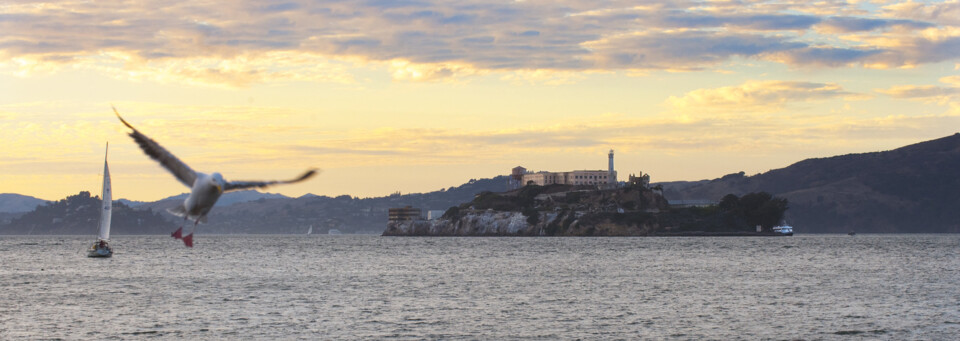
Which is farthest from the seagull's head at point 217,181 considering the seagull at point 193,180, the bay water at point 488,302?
the bay water at point 488,302

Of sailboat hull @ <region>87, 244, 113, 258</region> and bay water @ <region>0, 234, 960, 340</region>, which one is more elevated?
sailboat hull @ <region>87, 244, 113, 258</region>

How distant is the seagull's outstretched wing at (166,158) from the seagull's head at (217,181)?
0.44m

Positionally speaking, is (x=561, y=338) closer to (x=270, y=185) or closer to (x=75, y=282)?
(x=270, y=185)

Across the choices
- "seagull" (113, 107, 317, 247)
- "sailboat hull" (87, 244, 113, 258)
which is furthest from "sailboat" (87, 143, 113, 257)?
"seagull" (113, 107, 317, 247)

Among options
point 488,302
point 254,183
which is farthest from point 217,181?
point 488,302

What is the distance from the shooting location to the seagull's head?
2100cm

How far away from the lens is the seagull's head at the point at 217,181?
21000 mm

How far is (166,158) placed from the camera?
69.1ft

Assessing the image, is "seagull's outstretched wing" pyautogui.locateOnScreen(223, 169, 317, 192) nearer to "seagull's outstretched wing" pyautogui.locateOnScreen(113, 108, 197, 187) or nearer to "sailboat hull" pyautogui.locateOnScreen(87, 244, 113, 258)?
"seagull's outstretched wing" pyautogui.locateOnScreen(113, 108, 197, 187)

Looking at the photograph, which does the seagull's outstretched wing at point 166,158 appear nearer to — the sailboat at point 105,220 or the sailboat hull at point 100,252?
the sailboat at point 105,220

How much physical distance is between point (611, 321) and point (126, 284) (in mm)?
55603

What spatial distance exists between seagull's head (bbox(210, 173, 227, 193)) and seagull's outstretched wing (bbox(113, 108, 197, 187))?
440 millimetres

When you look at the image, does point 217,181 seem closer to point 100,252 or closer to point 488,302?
point 488,302

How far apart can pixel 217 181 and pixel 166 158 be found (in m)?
1.13
